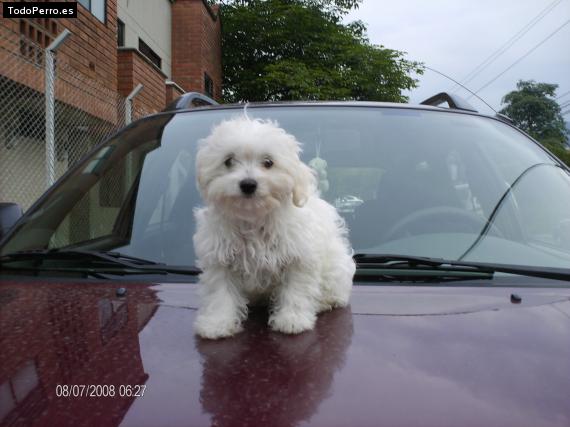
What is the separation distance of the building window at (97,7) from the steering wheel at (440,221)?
23.8 feet

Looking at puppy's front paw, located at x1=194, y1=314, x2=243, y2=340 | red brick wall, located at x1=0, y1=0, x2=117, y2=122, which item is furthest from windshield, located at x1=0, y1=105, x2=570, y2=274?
red brick wall, located at x1=0, y1=0, x2=117, y2=122

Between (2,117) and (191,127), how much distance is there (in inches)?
140

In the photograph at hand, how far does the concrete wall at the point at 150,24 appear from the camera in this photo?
1169cm

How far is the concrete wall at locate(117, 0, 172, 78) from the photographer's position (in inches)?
460

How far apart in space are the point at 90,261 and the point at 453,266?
50.1 inches

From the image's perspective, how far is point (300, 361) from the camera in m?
1.27

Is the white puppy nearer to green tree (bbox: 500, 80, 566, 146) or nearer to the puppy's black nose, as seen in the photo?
the puppy's black nose

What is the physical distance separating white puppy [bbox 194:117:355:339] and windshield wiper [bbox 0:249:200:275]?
0.31 metres

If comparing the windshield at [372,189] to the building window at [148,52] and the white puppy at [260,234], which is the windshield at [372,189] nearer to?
the white puppy at [260,234]

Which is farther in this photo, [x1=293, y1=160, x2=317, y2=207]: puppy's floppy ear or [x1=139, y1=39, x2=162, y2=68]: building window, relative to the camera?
[x1=139, y1=39, x2=162, y2=68]: building window

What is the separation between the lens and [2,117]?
5.27 metres

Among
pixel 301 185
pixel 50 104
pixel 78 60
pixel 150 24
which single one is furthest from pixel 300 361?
pixel 150 24
